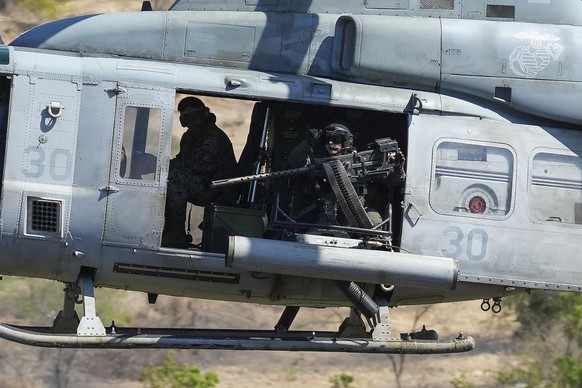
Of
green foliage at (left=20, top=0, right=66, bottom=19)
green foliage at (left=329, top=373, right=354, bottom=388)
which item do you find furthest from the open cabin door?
green foliage at (left=20, top=0, right=66, bottom=19)

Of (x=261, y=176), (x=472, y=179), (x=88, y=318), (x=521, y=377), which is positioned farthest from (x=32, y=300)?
(x=472, y=179)

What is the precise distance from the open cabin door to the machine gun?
1.52 feet

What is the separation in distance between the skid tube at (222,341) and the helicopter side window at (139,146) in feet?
3.99

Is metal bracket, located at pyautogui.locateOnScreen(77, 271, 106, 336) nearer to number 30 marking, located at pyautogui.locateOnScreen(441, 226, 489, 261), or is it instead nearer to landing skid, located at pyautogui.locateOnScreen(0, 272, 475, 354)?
landing skid, located at pyautogui.locateOnScreen(0, 272, 475, 354)

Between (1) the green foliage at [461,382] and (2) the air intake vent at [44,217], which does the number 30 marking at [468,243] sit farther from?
(1) the green foliage at [461,382]

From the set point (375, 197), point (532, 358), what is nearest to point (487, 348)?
point (532, 358)

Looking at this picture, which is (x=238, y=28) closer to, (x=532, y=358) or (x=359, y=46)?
(x=359, y=46)

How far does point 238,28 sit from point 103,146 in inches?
60.1

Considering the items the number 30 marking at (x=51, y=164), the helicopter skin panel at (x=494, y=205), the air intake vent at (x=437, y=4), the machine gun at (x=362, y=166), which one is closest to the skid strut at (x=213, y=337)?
the helicopter skin panel at (x=494, y=205)

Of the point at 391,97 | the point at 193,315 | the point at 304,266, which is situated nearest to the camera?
the point at 304,266

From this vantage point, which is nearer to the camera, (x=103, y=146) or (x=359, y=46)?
(x=103, y=146)

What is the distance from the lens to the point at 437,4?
10109 mm

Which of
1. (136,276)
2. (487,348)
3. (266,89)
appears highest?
(266,89)

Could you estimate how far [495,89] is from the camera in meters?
10.0
